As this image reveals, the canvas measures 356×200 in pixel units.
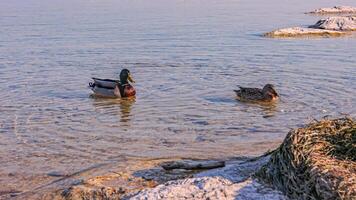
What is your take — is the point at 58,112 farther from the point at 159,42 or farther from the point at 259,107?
the point at 159,42

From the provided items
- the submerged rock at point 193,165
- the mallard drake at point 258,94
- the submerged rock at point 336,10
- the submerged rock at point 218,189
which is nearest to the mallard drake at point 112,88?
the mallard drake at point 258,94

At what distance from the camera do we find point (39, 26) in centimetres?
3066

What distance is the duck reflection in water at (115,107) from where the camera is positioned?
1221cm

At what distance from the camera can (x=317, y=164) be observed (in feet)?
16.8

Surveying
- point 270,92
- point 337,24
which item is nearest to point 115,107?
point 270,92

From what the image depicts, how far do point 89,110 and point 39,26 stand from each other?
61.5 ft

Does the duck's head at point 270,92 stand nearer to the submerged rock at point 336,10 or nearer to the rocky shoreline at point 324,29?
the rocky shoreline at point 324,29

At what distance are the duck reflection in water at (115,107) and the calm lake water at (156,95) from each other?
0.03 meters

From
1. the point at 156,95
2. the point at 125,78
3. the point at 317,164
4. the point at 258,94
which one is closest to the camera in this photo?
the point at 317,164

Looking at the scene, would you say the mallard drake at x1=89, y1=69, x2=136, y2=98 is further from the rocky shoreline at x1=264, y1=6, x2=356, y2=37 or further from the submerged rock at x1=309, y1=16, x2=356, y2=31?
the submerged rock at x1=309, y1=16, x2=356, y2=31

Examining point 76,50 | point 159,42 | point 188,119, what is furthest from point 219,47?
point 188,119

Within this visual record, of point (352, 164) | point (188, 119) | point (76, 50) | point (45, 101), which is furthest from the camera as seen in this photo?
point (76, 50)

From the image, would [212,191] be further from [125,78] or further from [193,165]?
[125,78]

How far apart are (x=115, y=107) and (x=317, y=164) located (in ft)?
29.3
